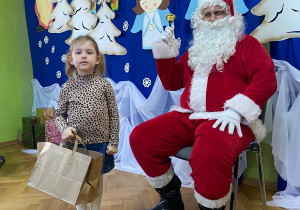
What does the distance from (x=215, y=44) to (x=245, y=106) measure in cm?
45

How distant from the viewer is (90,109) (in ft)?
4.73

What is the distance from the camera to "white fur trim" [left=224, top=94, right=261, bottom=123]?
1309 mm

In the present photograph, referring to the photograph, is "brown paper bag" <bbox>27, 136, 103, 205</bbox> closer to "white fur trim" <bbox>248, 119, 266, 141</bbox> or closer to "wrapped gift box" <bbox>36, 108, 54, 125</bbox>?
"white fur trim" <bbox>248, 119, 266, 141</bbox>

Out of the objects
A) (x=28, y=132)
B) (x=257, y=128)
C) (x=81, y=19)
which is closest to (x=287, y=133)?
(x=257, y=128)

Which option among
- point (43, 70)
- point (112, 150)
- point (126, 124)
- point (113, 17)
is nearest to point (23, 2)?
point (43, 70)

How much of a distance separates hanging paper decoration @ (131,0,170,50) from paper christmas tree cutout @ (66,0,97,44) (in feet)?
1.94

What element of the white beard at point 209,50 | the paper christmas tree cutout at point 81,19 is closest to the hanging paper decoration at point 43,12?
the paper christmas tree cutout at point 81,19

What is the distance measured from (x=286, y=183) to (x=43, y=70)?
2958mm

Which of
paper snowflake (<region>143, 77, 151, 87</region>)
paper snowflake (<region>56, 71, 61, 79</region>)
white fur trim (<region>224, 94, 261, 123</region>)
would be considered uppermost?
white fur trim (<region>224, 94, 261, 123</region>)

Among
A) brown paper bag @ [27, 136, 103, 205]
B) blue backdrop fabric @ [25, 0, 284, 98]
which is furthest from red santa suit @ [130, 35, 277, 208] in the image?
blue backdrop fabric @ [25, 0, 284, 98]

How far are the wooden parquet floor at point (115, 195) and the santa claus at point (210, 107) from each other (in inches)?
12.1

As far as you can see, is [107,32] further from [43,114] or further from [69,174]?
[69,174]

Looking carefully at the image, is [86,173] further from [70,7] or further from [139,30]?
[70,7]

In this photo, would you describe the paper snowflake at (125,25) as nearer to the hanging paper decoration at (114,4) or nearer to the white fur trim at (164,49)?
the hanging paper decoration at (114,4)
